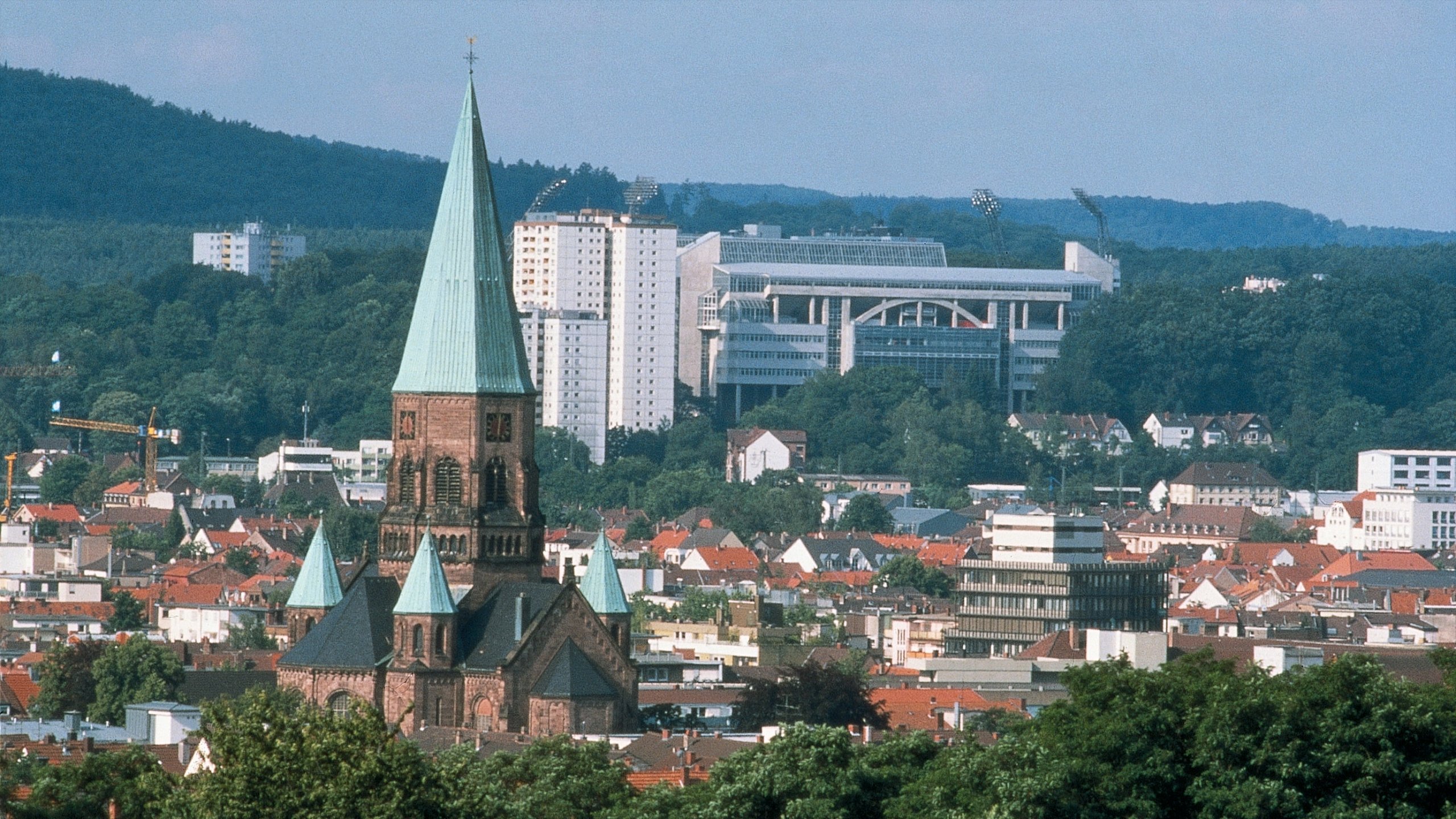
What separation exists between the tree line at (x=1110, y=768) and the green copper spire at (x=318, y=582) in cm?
2770

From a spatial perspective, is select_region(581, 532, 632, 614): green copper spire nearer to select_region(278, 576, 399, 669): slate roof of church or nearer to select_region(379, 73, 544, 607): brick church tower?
select_region(379, 73, 544, 607): brick church tower

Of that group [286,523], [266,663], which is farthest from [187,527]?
[266,663]

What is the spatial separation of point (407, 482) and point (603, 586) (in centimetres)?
504

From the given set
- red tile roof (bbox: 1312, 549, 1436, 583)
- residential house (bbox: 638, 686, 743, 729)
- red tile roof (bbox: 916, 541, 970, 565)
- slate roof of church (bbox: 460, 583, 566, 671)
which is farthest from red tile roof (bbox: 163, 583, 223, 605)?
slate roof of church (bbox: 460, 583, 566, 671)

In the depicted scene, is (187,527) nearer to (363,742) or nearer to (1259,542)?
(1259,542)

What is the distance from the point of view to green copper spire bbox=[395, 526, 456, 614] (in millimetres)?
76562

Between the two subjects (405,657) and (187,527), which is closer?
(405,657)

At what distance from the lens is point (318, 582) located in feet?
269

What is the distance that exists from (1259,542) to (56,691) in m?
100

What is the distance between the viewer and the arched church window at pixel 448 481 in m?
80.1

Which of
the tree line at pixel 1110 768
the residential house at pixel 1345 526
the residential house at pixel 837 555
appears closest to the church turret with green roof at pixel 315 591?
the tree line at pixel 1110 768

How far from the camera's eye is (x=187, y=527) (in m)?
164

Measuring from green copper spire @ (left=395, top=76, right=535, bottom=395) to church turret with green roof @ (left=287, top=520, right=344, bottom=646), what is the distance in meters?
3.86

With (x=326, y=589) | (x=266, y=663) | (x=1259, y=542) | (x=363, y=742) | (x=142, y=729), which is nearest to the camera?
(x=363, y=742)
